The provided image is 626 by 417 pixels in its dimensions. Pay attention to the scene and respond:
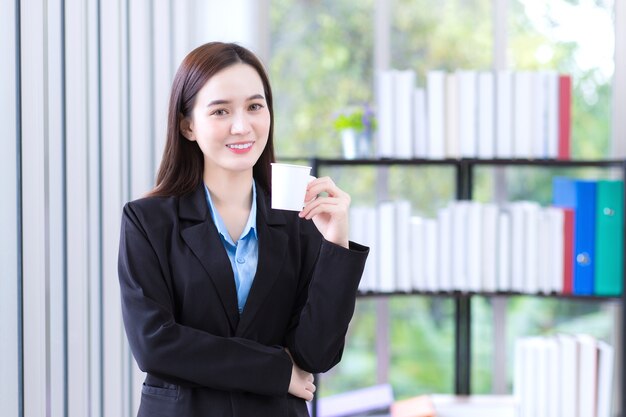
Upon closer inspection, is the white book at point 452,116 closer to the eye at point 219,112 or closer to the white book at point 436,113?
the white book at point 436,113

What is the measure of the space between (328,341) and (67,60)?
0.89m

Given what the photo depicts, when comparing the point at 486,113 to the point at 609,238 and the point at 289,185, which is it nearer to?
the point at 609,238

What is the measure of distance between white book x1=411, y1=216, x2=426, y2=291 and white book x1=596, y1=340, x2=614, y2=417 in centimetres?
70

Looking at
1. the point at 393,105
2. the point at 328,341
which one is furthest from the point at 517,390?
the point at 328,341

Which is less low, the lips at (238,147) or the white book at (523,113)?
the white book at (523,113)

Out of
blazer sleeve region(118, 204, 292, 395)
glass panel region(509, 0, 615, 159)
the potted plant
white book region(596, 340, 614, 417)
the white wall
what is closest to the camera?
blazer sleeve region(118, 204, 292, 395)

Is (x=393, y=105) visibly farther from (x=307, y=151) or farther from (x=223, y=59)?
(x=223, y=59)

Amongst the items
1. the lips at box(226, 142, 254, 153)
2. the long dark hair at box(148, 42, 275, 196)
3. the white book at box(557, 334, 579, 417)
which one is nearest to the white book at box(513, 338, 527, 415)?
the white book at box(557, 334, 579, 417)

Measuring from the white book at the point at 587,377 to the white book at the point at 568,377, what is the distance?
0.06ft

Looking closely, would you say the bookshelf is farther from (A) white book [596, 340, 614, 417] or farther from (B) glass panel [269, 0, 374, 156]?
(B) glass panel [269, 0, 374, 156]

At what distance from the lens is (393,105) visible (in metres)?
2.85

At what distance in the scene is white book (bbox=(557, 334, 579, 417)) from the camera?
2783 mm

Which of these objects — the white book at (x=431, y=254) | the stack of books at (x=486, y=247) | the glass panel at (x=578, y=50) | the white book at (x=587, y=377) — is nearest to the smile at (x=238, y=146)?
the stack of books at (x=486, y=247)

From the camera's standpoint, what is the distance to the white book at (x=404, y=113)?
111 inches
